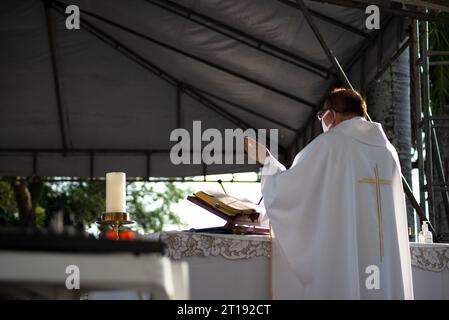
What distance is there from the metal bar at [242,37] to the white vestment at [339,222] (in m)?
4.69

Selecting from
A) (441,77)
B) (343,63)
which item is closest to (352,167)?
(343,63)

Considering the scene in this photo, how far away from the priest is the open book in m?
0.16

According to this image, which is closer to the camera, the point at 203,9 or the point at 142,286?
the point at 142,286

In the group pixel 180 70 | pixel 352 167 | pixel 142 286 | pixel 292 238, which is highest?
pixel 180 70

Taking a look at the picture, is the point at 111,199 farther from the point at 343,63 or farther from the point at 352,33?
the point at 343,63

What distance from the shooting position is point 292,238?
375cm

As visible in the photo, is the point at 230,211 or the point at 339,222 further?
the point at 230,211

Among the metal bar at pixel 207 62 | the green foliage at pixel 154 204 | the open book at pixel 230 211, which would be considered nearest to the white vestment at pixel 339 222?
the open book at pixel 230 211

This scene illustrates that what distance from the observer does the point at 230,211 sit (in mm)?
3910

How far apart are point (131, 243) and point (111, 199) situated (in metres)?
1.94

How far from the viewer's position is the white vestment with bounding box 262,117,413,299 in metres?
3.66

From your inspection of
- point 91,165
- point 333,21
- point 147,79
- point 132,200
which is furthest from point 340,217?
point 132,200

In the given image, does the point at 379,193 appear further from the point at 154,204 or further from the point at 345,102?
the point at 154,204

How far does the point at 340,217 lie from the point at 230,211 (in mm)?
522
